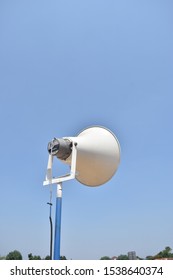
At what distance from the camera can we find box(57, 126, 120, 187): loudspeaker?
20.5 ft

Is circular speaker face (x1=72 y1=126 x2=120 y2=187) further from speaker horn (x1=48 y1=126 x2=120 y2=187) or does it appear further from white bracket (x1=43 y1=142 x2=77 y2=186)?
white bracket (x1=43 y1=142 x2=77 y2=186)

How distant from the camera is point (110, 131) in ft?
21.2

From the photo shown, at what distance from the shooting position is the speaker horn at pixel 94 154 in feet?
20.2

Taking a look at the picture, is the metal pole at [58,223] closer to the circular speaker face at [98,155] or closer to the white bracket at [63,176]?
the white bracket at [63,176]

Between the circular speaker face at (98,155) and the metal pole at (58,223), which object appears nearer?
the metal pole at (58,223)

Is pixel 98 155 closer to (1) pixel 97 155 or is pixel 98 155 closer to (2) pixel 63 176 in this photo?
(1) pixel 97 155

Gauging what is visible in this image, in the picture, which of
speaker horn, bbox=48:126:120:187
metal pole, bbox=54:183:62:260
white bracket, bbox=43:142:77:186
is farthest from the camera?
speaker horn, bbox=48:126:120:187

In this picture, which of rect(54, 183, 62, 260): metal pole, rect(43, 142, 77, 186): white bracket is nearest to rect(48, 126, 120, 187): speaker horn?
rect(43, 142, 77, 186): white bracket

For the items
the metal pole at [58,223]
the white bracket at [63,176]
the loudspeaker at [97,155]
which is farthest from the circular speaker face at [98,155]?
the metal pole at [58,223]

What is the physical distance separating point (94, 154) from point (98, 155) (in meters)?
0.08

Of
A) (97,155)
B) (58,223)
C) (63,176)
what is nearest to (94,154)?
(97,155)
